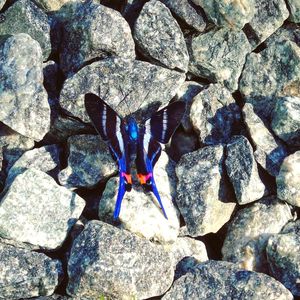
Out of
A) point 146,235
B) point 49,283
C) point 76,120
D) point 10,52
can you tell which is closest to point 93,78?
point 76,120

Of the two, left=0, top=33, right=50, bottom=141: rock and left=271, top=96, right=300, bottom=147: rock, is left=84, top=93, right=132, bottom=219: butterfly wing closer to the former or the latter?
left=0, top=33, right=50, bottom=141: rock

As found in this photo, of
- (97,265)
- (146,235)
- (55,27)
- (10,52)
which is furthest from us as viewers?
(55,27)

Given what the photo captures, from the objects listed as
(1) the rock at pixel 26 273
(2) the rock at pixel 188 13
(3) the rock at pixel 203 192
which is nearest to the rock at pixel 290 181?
(3) the rock at pixel 203 192

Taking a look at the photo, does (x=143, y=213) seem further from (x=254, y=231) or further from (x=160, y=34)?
(x=160, y=34)

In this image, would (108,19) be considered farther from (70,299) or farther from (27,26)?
(70,299)

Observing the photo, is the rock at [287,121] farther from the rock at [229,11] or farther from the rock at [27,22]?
the rock at [27,22]

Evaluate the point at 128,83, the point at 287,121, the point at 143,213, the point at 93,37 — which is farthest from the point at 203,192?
the point at 93,37
